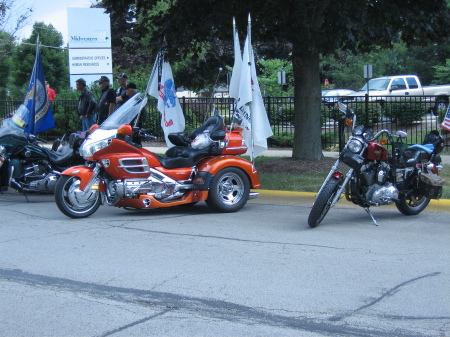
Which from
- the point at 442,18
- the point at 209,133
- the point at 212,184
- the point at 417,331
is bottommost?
the point at 417,331

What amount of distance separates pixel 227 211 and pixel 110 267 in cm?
323

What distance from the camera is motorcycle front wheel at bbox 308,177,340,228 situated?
7.94 metres

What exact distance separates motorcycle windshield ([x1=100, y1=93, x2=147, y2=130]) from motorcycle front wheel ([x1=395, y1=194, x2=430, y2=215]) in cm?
383

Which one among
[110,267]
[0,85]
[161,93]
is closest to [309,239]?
[110,267]

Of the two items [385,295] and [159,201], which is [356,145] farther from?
[385,295]

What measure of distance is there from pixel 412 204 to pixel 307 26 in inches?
163

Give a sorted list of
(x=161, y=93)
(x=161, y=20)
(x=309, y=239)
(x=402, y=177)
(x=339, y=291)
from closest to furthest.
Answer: (x=339, y=291), (x=309, y=239), (x=402, y=177), (x=161, y=93), (x=161, y=20)

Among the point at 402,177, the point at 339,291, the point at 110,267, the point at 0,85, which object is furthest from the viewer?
the point at 0,85

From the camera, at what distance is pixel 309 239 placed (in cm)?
764

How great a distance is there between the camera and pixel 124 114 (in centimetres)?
932

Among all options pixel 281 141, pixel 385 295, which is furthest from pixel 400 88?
pixel 385 295

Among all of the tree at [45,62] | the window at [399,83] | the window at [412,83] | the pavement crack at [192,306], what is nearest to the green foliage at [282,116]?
the window at [399,83]

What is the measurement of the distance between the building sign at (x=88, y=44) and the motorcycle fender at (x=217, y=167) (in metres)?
13.1

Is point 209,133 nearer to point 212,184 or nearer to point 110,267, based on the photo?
point 212,184
